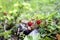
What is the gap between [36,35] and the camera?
67.7 inches

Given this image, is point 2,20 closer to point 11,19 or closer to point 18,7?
point 11,19

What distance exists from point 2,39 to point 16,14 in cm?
42

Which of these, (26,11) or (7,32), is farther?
(26,11)

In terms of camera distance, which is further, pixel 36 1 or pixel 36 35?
pixel 36 1

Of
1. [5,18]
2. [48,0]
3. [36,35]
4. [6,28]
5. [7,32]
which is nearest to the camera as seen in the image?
[36,35]

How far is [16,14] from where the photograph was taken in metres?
2.28

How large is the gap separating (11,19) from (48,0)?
1.04m

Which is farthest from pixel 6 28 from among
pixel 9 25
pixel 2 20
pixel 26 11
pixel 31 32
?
pixel 26 11

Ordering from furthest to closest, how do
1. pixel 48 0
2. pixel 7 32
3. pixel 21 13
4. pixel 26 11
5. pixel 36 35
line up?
pixel 48 0
pixel 26 11
pixel 21 13
pixel 7 32
pixel 36 35

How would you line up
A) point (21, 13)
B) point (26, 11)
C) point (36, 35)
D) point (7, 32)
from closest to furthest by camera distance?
point (36, 35), point (7, 32), point (21, 13), point (26, 11)

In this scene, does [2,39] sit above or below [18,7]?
below

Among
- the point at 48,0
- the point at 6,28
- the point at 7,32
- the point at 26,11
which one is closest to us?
the point at 7,32

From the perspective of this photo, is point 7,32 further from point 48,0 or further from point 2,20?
point 48,0

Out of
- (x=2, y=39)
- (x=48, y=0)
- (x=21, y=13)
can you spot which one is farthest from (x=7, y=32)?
(x=48, y=0)
